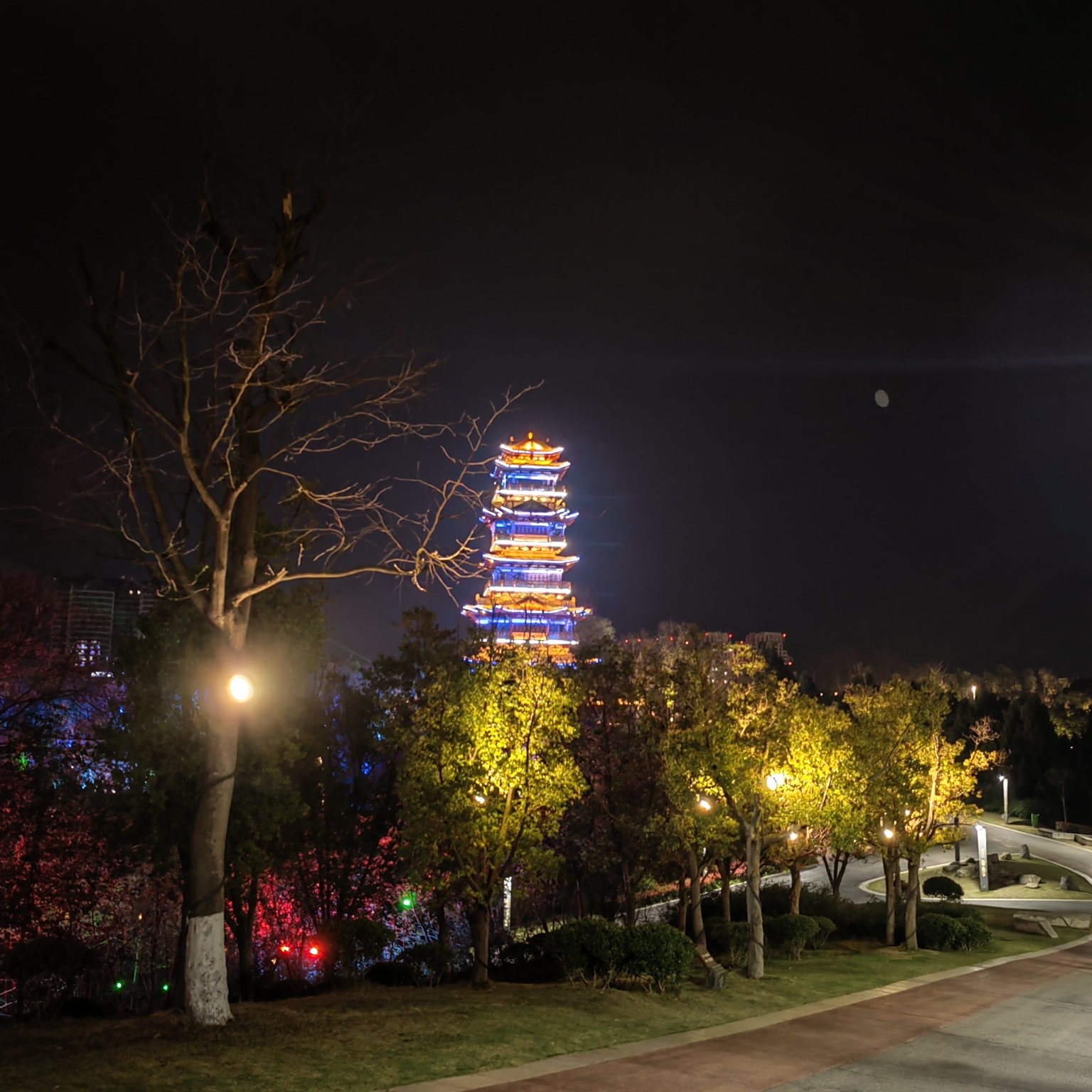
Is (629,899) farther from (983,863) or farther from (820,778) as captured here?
(983,863)

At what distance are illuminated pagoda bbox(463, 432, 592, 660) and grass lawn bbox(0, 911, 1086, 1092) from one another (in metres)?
62.5

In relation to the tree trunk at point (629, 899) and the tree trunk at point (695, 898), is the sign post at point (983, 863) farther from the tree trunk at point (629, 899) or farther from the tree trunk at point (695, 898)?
the tree trunk at point (695, 898)

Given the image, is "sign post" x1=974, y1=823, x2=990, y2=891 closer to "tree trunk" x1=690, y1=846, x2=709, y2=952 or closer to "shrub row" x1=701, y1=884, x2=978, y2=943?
"shrub row" x1=701, y1=884, x2=978, y2=943

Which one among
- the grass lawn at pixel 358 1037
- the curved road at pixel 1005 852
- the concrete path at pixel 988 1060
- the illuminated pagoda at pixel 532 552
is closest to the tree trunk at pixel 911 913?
the concrete path at pixel 988 1060

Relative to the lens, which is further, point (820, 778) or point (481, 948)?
point (820, 778)

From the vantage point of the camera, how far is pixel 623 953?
16.6 meters

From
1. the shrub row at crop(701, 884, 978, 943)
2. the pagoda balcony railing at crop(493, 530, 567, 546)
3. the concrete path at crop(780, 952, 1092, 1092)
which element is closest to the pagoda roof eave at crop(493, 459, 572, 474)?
the pagoda balcony railing at crop(493, 530, 567, 546)

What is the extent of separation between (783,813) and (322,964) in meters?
10.4

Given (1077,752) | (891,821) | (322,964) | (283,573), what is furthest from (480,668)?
(1077,752)

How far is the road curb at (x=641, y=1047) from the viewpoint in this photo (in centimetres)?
961

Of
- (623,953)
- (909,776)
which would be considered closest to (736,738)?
(623,953)

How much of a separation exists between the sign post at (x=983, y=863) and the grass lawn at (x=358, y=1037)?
93.5ft

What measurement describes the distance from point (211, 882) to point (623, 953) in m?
8.28

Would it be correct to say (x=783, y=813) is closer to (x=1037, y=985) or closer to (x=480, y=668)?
(x=1037, y=985)
